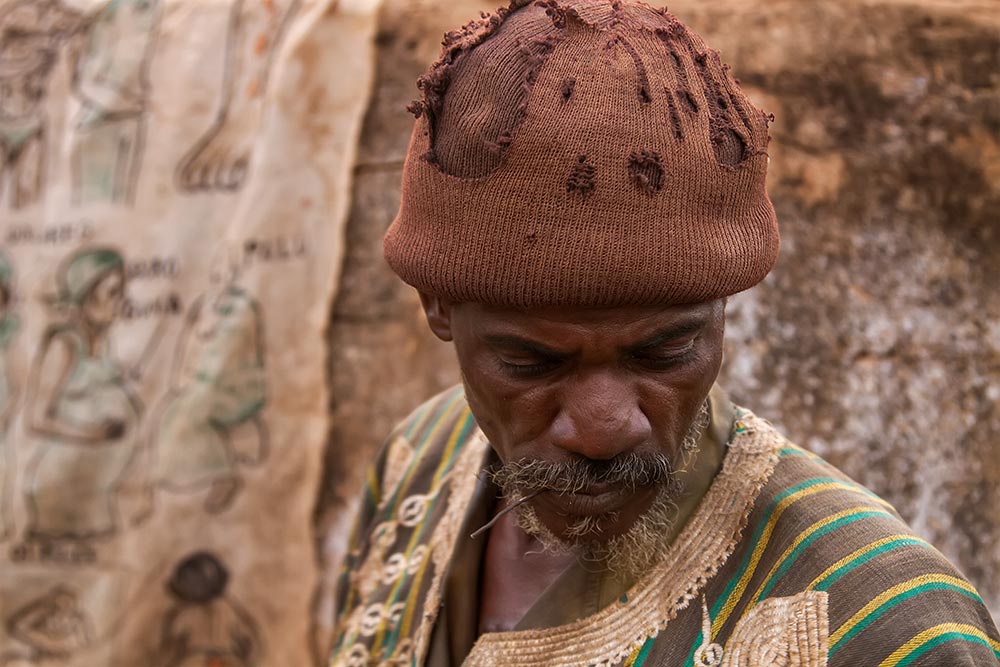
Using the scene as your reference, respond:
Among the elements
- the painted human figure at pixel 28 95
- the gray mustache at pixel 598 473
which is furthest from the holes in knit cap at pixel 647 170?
the painted human figure at pixel 28 95

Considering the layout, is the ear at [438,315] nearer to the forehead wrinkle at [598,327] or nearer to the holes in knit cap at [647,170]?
the forehead wrinkle at [598,327]

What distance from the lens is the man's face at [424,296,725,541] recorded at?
154 cm

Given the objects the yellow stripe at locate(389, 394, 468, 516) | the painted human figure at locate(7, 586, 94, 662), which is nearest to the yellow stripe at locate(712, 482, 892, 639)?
the yellow stripe at locate(389, 394, 468, 516)

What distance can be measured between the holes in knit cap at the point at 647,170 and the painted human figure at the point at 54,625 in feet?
9.69

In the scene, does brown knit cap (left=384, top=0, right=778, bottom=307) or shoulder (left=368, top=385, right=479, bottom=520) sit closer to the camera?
brown knit cap (left=384, top=0, right=778, bottom=307)

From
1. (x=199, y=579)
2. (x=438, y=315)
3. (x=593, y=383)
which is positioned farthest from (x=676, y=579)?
(x=199, y=579)

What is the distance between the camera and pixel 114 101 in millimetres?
3930

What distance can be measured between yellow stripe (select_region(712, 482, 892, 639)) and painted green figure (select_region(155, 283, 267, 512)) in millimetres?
2281

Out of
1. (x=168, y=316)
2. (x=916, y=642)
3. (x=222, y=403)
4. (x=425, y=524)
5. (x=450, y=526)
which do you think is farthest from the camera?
(x=168, y=316)

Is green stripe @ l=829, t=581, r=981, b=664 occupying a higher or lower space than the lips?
lower

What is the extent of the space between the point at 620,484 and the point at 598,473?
35mm

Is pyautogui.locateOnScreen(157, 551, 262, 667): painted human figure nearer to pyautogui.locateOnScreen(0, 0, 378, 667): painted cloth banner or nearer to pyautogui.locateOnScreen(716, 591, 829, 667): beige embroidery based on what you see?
pyautogui.locateOnScreen(0, 0, 378, 667): painted cloth banner

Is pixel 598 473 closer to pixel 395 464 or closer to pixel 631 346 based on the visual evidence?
pixel 631 346

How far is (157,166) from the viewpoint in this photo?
152 inches
